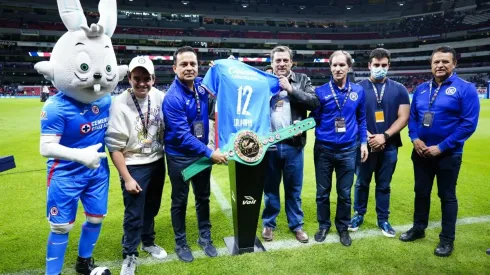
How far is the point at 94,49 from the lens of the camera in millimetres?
2301

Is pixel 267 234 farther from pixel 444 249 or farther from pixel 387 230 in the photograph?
pixel 444 249

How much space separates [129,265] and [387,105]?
9.79ft

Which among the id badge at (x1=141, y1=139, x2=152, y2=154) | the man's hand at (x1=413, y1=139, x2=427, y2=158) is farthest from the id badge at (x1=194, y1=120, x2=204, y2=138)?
the man's hand at (x1=413, y1=139, x2=427, y2=158)

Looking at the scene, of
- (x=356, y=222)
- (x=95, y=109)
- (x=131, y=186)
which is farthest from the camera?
(x=356, y=222)

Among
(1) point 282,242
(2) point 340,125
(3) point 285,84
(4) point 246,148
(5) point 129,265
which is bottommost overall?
(1) point 282,242

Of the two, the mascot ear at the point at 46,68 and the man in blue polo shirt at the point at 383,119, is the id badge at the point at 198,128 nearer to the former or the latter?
the mascot ear at the point at 46,68

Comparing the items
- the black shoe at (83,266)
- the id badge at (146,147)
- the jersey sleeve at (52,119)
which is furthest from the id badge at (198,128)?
the black shoe at (83,266)

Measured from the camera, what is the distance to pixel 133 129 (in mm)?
2621

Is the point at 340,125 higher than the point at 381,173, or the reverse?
the point at 340,125

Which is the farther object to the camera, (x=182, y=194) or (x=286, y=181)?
(x=286, y=181)

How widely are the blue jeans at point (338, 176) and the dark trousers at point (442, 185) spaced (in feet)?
2.28

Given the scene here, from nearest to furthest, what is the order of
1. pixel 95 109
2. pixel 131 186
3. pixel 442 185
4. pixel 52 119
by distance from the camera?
1. pixel 52 119
2. pixel 95 109
3. pixel 131 186
4. pixel 442 185

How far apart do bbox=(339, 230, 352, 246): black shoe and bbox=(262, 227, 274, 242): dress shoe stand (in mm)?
706

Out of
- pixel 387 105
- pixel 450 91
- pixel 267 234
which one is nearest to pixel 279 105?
pixel 387 105
